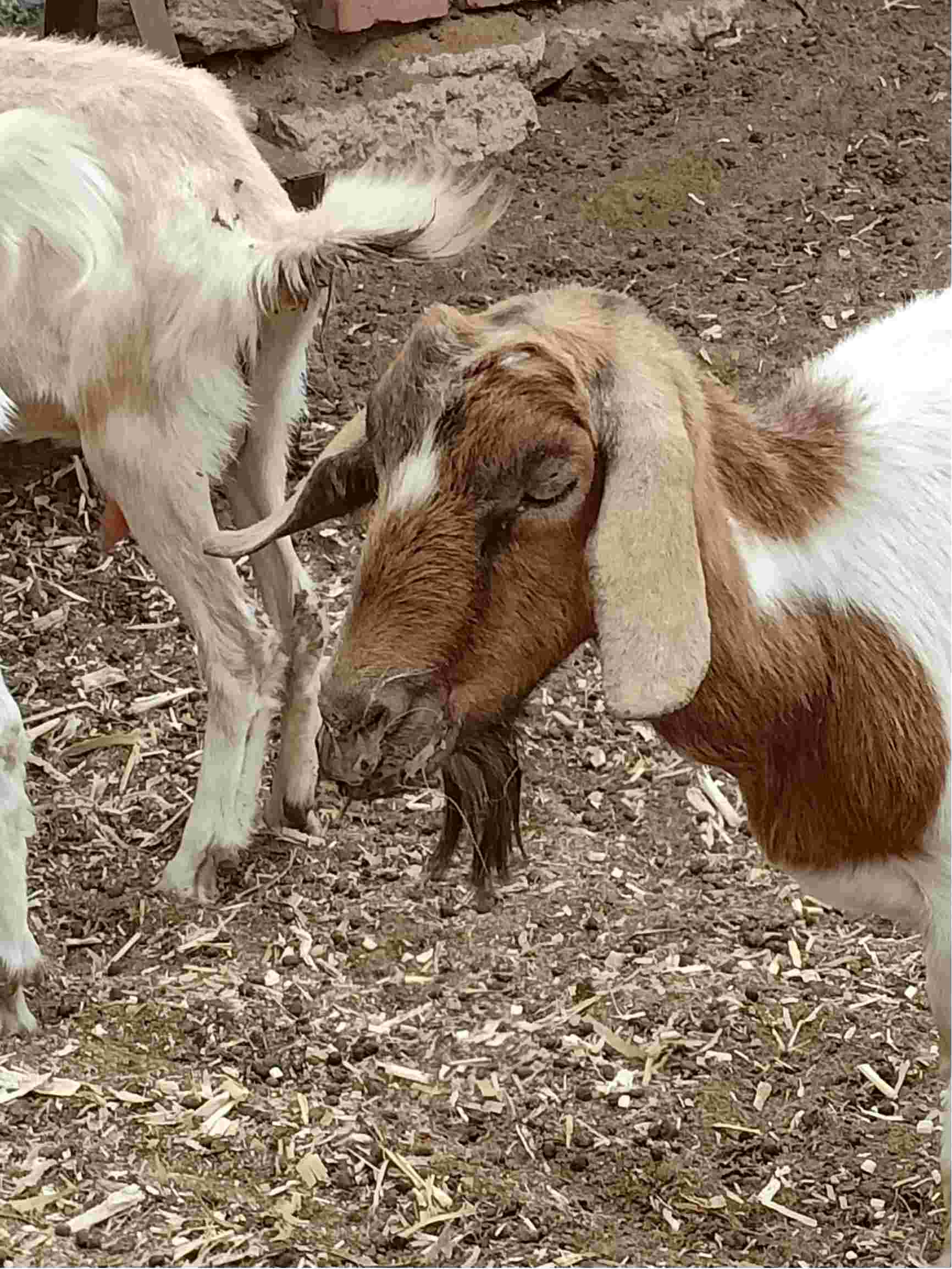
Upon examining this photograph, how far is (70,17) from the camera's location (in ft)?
15.8

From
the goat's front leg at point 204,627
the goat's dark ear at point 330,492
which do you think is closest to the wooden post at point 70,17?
the goat's front leg at point 204,627

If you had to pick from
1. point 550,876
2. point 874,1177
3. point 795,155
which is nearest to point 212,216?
point 550,876

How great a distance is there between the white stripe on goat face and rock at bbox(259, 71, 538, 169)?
3.65m

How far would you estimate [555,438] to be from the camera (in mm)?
1917

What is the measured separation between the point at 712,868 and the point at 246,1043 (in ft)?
3.34

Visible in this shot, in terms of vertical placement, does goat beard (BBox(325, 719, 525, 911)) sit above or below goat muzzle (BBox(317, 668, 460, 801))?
below

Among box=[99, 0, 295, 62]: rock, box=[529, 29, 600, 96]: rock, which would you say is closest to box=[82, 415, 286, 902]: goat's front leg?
box=[99, 0, 295, 62]: rock

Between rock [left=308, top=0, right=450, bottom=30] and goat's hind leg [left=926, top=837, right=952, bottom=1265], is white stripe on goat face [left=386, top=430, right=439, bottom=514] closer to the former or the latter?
goat's hind leg [left=926, top=837, right=952, bottom=1265]

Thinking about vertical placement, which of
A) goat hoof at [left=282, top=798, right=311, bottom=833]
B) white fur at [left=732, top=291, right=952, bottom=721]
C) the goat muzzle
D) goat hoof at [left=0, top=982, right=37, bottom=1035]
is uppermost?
white fur at [left=732, top=291, right=952, bottom=721]

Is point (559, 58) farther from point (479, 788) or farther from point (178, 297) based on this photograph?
point (479, 788)

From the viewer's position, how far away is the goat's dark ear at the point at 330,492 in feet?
6.93

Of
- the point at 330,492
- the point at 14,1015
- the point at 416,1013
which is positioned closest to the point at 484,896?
the point at 330,492

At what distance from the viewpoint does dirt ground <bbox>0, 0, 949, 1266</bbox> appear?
9.42 feet

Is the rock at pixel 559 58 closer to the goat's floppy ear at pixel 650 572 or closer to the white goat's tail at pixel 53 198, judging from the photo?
the white goat's tail at pixel 53 198
